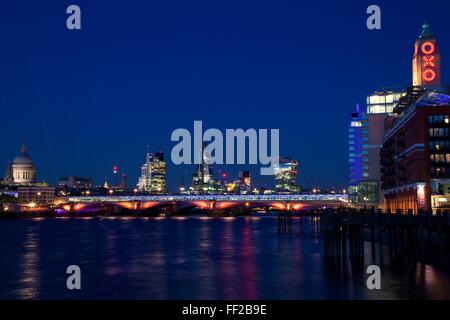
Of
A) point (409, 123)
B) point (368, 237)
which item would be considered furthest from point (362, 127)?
point (368, 237)

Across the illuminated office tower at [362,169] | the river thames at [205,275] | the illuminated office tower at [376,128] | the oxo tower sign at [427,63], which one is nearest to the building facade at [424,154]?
the river thames at [205,275]

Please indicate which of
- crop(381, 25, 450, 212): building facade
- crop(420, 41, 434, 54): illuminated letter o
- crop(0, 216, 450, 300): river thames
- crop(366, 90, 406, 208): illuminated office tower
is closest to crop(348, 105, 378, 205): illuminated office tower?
crop(366, 90, 406, 208): illuminated office tower

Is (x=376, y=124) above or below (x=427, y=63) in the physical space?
below

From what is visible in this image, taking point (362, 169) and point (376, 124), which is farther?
point (362, 169)

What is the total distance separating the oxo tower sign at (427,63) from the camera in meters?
141

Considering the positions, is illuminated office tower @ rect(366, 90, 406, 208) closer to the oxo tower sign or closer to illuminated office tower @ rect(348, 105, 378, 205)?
illuminated office tower @ rect(348, 105, 378, 205)

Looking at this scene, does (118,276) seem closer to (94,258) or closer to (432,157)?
(94,258)

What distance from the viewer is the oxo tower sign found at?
141 metres

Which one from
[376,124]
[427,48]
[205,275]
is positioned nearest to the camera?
[205,275]

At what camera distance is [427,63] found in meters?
142

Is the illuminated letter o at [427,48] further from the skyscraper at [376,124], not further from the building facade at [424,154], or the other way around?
the skyscraper at [376,124]

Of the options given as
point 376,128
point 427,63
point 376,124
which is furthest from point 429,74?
point 376,128

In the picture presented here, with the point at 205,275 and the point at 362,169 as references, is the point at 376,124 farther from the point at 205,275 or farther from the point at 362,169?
the point at 205,275
